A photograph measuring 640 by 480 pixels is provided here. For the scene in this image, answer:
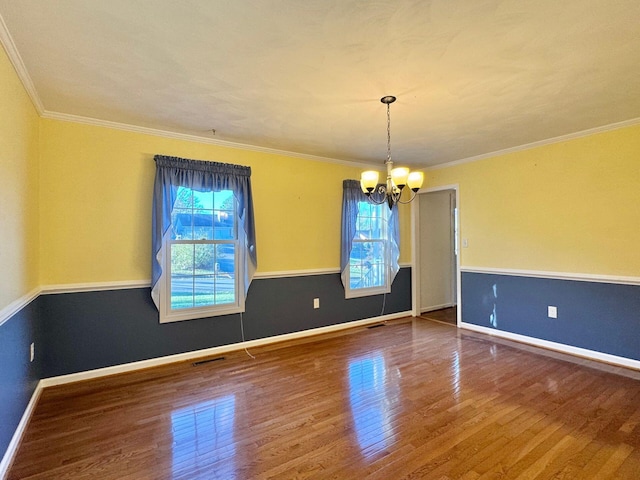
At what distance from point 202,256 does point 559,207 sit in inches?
165

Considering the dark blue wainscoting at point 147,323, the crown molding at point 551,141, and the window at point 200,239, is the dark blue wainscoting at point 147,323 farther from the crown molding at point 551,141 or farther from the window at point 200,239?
the crown molding at point 551,141

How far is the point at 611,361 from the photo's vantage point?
11.2ft

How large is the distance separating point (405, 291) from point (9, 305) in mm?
4880

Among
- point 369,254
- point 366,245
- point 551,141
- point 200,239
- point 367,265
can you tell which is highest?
point 551,141

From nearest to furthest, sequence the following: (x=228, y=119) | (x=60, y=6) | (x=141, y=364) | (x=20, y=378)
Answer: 1. (x=60, y=6)
2. (x=20, y=378)
3. (x=228, y=119)
4. (x=141, y=364)

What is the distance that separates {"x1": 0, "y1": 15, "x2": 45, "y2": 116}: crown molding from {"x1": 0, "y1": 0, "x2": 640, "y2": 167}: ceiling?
0.03ft

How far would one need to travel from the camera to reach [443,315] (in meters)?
5.61

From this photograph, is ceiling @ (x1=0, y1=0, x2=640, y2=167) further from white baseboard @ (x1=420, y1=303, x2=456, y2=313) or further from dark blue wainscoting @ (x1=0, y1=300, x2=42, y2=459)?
white baseboard @ (x1=420, y1=303, x2=456, y2=313)

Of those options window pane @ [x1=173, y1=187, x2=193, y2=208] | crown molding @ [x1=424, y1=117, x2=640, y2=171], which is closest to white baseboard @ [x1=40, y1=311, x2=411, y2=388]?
window pane @ [x1=173, y1=187, x2=193, y2=208]

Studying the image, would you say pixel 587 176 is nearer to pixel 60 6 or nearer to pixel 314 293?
pixel 314 293

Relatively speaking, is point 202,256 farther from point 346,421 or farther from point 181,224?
point 346,421

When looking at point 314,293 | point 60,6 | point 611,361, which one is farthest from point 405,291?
point 60,6

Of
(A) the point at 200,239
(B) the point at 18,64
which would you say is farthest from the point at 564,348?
(B) the point at 18,64

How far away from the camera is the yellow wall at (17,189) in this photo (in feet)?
6.37
